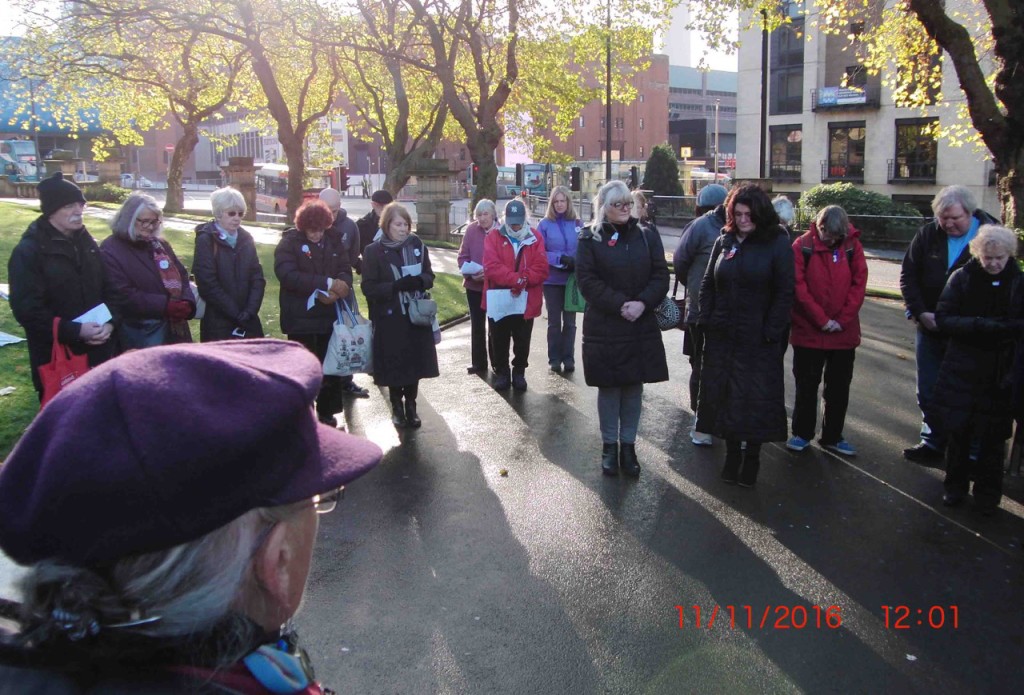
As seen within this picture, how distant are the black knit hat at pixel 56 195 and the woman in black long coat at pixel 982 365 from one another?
5592 mm

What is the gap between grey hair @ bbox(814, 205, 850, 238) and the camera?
21.7ft

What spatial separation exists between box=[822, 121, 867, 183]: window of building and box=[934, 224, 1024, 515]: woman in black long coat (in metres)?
39.1

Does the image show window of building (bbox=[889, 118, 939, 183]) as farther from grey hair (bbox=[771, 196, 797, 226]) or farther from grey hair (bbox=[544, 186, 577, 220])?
grey hair (bbox=[544, 186, 577, 220])

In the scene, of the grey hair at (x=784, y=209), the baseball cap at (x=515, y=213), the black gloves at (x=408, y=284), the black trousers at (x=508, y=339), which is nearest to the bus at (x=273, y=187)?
the black trousers at (x=508, y=339)

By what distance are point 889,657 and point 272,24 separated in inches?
804

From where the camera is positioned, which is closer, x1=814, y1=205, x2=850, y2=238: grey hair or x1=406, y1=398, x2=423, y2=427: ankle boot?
x1=814, y1=205, x2=850, y2=238: grey hair

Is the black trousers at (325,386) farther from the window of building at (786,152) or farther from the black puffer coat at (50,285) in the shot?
the window of building at (786,152)

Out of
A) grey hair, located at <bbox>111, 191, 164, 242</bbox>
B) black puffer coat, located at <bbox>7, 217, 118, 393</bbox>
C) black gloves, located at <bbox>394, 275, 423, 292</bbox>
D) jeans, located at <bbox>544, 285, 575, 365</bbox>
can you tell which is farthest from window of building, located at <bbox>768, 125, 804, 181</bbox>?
black puffer coat, located at <bbox>7, 217, 118, 393</bbox>

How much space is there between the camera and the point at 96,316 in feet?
19.4

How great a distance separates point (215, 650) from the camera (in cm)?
130

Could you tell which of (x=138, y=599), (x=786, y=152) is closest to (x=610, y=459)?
(x=138, y=599)

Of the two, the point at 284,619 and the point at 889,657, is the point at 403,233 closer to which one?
the point at 889,657

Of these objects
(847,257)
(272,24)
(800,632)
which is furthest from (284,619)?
(272,24)

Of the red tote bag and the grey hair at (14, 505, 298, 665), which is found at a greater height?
the grey hair at (14, 505, 298, 665)
